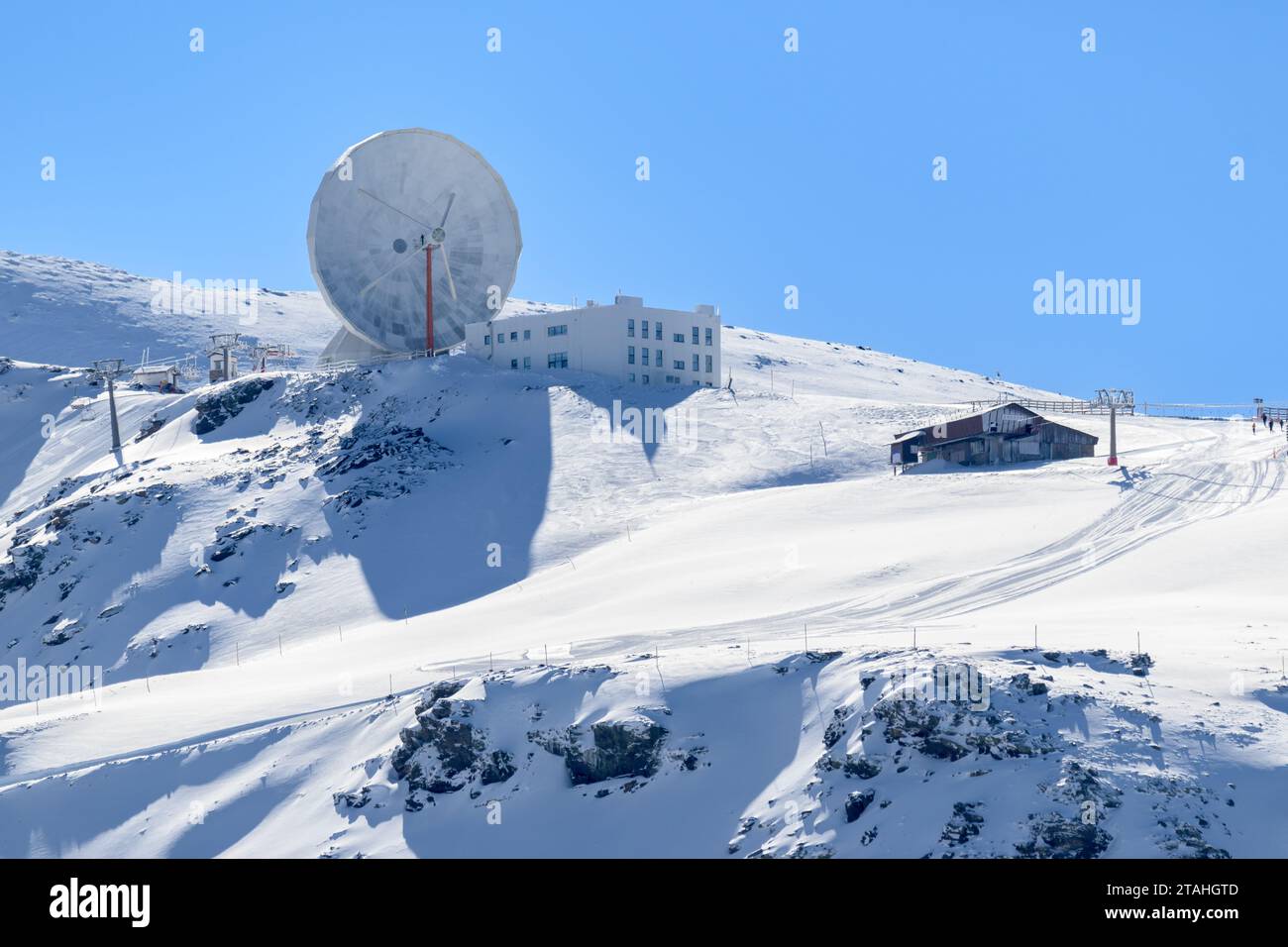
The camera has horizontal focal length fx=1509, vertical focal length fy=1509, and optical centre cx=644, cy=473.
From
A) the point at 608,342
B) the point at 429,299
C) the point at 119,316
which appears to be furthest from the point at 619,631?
the point at 119,316

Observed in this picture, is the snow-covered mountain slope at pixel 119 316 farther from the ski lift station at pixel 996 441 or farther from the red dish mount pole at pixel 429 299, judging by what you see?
the ski lift station at pixel 996 441

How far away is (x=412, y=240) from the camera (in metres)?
101

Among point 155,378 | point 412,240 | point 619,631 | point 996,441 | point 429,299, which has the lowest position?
point 619,631

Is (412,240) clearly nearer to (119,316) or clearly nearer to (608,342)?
(608,342)

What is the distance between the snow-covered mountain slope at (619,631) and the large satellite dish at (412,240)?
586 centimetres

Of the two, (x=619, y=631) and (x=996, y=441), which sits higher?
(x=996, y=441)

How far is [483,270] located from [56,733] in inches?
2130

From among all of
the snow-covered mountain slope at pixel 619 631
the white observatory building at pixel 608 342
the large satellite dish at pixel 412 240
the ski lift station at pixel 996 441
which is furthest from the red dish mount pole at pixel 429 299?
the ski lift station at pixel 996 441

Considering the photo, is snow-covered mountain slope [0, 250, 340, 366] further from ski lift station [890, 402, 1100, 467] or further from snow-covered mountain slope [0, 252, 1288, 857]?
ski lift station [890, 402, 1100, 467]

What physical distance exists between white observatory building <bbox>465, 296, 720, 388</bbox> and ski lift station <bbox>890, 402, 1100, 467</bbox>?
20744 mm

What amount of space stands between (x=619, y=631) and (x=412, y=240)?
50542 mm
